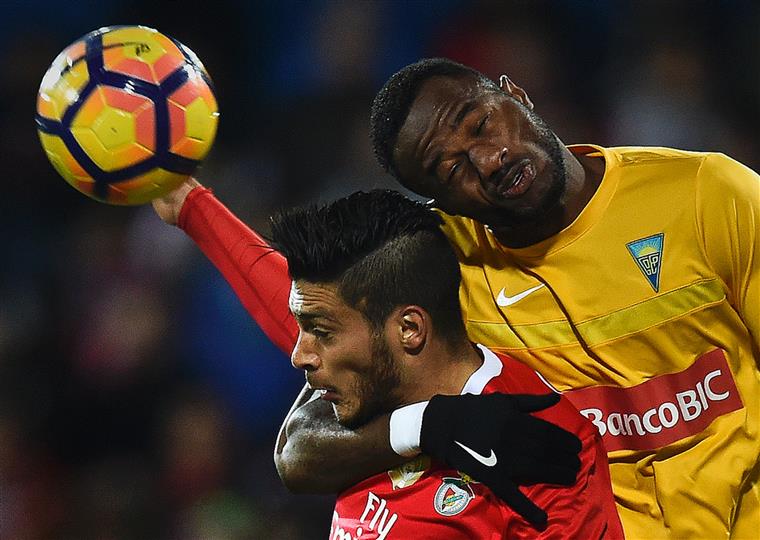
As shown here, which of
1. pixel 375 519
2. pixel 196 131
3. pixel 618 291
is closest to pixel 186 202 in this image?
pixel 196 131

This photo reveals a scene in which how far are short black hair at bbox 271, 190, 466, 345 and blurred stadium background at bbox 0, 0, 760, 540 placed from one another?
2430mm

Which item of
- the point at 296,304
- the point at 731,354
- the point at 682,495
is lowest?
the point at 682,495

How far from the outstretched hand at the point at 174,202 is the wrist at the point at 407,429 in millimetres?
983

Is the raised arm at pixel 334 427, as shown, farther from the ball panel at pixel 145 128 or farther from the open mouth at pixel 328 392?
the ball panel at pixel 145 128

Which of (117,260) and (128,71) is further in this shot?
(117,260)

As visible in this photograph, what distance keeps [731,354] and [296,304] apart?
1.03 meters

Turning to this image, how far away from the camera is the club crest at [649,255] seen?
2.72 meters

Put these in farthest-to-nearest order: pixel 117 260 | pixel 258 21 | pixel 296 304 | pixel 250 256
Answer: pixel 258 21
pixel 117 260
pixel 250 256
pixel 296 304

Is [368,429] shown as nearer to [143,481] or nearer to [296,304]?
[296,304]

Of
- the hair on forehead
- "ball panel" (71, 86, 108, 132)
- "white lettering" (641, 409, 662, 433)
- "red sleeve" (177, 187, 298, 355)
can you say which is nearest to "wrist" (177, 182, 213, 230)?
"red sleeve" (177, 187, 298, 355)

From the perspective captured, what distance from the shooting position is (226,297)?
546 cm

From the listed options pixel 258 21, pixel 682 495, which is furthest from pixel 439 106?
pixel 258 21

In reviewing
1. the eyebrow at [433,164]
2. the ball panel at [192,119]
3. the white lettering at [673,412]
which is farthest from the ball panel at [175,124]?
the white lettering at [673,412]

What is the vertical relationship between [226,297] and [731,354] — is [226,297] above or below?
below
